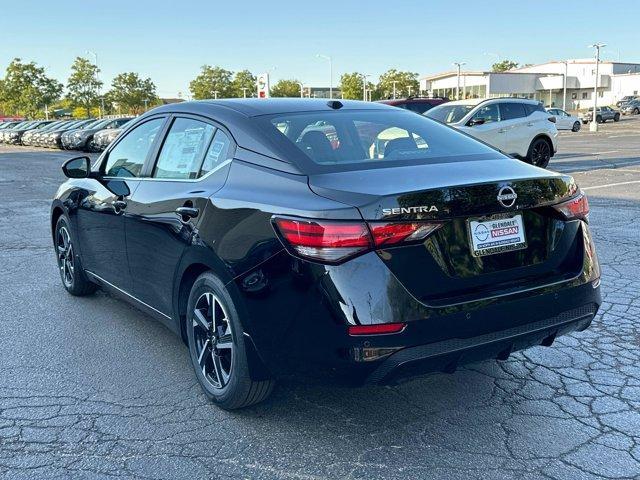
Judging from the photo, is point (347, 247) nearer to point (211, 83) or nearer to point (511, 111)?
point (511, 111)

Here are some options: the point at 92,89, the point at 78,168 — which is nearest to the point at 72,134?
the point at 78,168

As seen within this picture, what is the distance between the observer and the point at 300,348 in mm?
2982

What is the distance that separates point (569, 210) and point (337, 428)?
5.16 ft

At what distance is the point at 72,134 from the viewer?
103 feet

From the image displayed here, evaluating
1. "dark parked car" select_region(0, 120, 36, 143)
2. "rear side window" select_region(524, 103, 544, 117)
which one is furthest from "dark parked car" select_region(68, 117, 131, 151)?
"rear side window" select_region(524, 103, 544, 117)

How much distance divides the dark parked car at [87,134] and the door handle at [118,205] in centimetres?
2609

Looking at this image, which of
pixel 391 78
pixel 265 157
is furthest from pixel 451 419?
pixel 391 78

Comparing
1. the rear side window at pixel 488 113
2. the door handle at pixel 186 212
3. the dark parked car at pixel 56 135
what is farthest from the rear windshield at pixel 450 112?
the dark parked car at pixel 56 135

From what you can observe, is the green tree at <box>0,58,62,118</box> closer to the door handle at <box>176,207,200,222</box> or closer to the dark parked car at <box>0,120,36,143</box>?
the dark parked car at <box>0,120,36,143</box>

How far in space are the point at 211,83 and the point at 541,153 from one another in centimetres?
8998

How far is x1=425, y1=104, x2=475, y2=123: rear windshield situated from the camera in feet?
51.9

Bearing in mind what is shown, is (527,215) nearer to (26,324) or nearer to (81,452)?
(81,452)

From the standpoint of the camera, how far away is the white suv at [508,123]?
15.6 m

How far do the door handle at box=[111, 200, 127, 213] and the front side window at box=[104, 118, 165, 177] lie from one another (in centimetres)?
20
